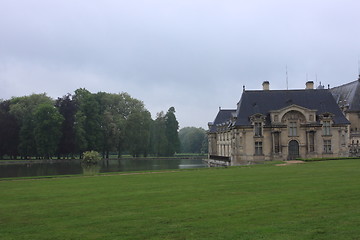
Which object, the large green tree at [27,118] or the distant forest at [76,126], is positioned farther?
the large green tree at [27,118]

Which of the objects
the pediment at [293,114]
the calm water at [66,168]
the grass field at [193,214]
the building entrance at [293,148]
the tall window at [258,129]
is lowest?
the calm water at [66,168]

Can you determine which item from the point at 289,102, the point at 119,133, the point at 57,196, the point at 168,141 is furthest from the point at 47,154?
the point at 57,196

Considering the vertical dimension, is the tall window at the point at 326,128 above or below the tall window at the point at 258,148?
above

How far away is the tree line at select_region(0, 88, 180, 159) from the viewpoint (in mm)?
79250

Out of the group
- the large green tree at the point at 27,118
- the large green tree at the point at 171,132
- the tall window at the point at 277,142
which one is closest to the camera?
the tall window at the point at 277,142

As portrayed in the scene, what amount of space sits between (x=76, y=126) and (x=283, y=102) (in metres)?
46.9

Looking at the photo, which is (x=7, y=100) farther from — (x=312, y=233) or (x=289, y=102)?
(x=312, y=233)

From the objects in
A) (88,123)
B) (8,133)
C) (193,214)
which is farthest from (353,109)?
(8,133)

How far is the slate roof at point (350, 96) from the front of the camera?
5941 centimetres

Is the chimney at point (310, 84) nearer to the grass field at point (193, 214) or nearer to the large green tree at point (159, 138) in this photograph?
the grass field at point (193, 214)

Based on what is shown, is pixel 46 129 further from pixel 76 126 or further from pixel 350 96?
pixel 350 96

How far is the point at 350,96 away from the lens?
60.7 m

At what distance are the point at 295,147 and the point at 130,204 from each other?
44.2 m

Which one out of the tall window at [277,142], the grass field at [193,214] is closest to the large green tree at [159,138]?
the tall window at [277,142]
